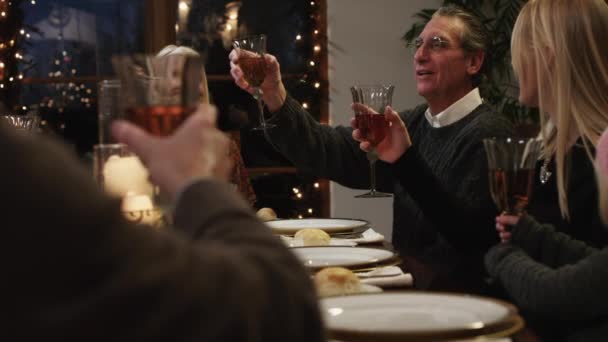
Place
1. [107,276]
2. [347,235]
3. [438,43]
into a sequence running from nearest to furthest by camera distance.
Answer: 1. [107,276]
2. [347,235]
3. [438,43]

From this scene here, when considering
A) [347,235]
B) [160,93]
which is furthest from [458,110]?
[160,93]

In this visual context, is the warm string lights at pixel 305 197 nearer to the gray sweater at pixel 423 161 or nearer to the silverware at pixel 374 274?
the gray sweater at pixel 423 161

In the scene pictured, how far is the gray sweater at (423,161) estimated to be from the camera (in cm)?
296

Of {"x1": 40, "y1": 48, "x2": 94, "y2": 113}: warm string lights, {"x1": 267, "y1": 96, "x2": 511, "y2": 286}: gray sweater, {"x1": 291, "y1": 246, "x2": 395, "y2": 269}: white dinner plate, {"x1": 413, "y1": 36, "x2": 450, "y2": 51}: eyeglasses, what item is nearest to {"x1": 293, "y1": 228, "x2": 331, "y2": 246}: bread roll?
{"x1": 291, "y1": 246, "x2": 395, "y2": 269}: white dinner plate

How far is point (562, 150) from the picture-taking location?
6.95 feet

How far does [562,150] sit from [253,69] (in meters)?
1.17

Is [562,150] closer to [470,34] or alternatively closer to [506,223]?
[506,223]

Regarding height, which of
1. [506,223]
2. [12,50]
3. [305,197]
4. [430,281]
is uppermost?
[12,50]

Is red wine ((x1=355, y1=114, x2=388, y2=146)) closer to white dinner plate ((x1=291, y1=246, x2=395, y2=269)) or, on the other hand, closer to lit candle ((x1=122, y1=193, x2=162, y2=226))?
white dinner plate ((x1=291, y1=246, x2=395, y2=269))

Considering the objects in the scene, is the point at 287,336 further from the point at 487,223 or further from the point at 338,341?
the point at 487,223

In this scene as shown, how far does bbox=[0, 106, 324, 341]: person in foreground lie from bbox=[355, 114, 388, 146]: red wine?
1974mm

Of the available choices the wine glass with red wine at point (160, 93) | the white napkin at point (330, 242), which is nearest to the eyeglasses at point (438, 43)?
the white napkin at point (330, 242)

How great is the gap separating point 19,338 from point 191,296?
13 cm

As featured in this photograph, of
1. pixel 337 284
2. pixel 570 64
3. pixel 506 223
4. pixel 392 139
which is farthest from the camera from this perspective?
pixel 392 139
